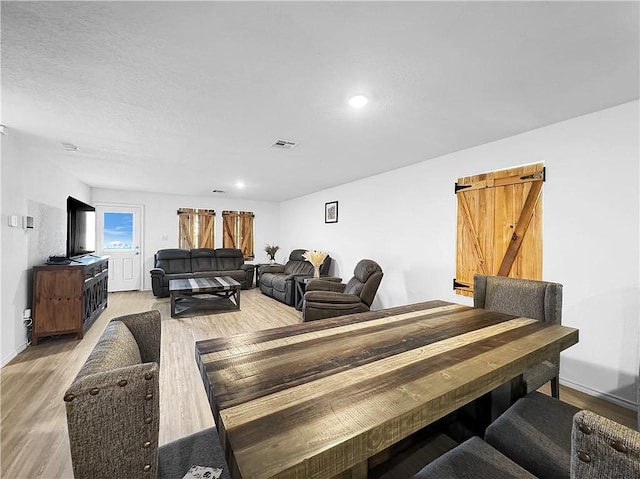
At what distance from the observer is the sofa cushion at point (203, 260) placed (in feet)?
22.2

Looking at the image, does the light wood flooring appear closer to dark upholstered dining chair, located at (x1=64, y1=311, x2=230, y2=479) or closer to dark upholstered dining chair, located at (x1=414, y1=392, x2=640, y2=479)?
dark upholstered dining chair, located at (x1=414, y1=392, x2=640, y2=479)

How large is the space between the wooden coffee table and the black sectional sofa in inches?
31.9

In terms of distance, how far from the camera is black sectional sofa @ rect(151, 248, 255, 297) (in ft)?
20.4

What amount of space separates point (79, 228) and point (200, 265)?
2.65 meters

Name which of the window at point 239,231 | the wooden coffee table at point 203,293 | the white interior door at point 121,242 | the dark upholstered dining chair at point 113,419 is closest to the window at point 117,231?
the white interior door at point 121,242

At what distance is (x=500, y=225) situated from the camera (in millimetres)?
3072

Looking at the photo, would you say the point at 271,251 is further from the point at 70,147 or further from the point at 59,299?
the point at 70,147

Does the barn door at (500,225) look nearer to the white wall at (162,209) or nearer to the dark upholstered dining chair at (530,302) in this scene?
the dark upholstered dining chair at (530,302)

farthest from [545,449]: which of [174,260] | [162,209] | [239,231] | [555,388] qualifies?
[162,209]

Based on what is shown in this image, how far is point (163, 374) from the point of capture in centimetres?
264

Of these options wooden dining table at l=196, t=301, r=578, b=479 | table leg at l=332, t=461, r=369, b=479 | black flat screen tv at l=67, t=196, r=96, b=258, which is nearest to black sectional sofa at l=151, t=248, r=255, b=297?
black flat screen tv at l=67, t=196, r=96, b=258

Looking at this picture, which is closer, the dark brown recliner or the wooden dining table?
the wooden dining table

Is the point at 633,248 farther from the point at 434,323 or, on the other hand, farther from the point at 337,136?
the point at 337,136

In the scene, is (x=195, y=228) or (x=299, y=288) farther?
(x=195, y=228)
